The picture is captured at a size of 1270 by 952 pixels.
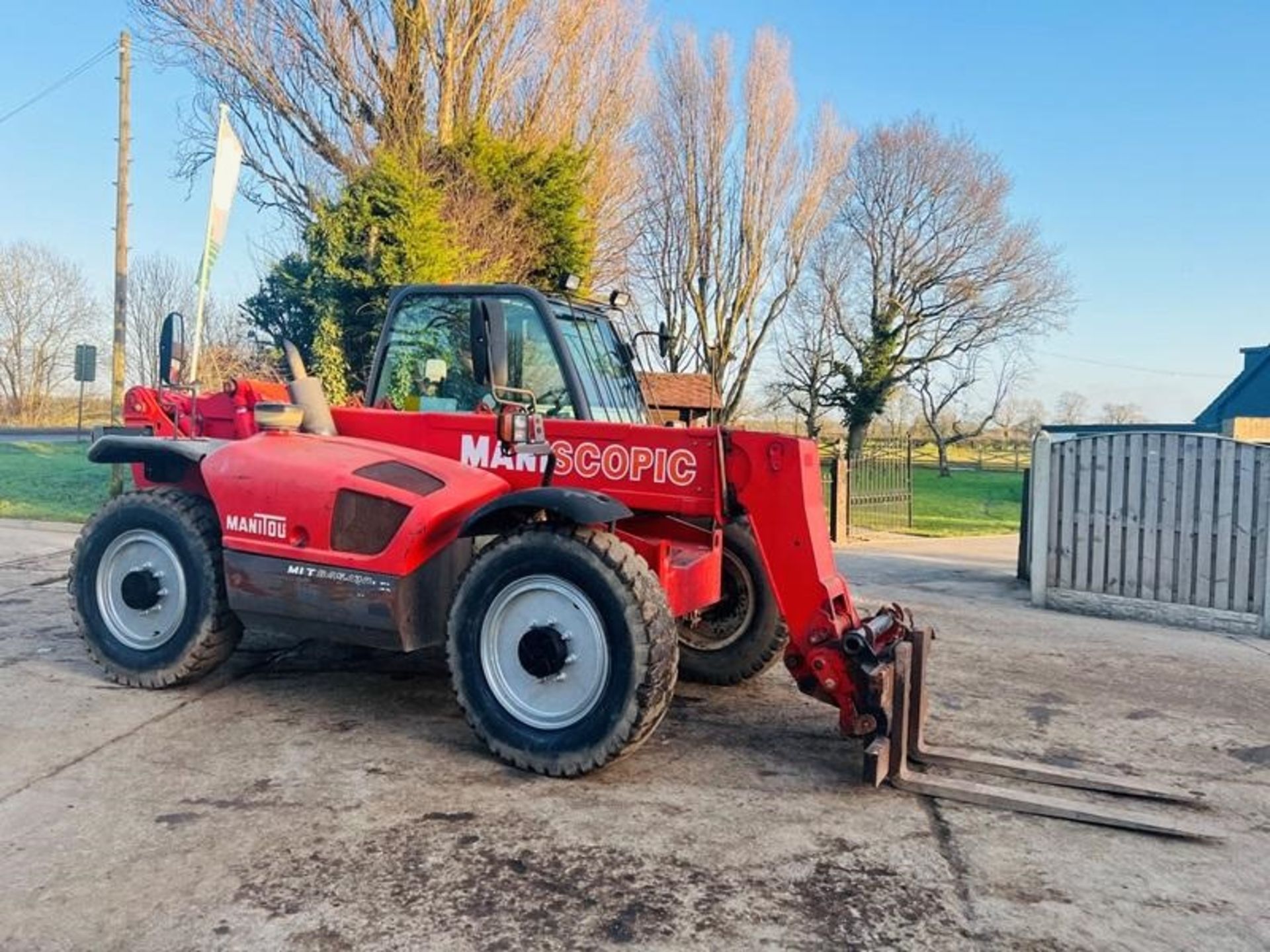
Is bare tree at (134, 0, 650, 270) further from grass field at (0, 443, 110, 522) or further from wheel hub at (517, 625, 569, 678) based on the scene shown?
wheel hub at (517, 625, 569, 678)

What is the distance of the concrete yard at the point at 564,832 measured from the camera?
2898 mm

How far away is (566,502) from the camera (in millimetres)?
4051

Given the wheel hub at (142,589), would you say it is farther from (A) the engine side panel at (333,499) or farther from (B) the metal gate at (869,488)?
(B) the metal gate at (869,488)

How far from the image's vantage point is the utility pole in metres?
15.4

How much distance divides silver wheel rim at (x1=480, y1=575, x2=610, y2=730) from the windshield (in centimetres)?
129

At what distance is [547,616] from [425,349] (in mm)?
2080

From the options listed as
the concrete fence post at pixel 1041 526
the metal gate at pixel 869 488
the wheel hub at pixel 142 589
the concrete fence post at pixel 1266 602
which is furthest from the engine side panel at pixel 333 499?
the metal gate at pixel 869 488

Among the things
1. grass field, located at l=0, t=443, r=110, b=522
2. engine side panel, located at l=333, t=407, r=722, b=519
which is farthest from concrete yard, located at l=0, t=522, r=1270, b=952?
grass field, located at l=0, t=443, r=110, b=522

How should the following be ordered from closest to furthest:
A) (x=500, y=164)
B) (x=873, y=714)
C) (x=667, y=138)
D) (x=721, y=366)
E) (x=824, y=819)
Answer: (x=824, y=819)
(x=873, y=714)
(x=500, y=164)
(x=667, y=138)
(x=721, y=366)

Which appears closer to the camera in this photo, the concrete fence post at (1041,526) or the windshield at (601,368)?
the windshield at (601,368)

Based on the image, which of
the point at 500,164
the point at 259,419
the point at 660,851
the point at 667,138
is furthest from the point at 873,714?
the point at 667,138

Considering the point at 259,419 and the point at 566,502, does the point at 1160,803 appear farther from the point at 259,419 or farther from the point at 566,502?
the point at 259,419

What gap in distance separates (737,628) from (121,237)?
14.7m

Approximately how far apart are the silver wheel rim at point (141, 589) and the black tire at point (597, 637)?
195 cm
